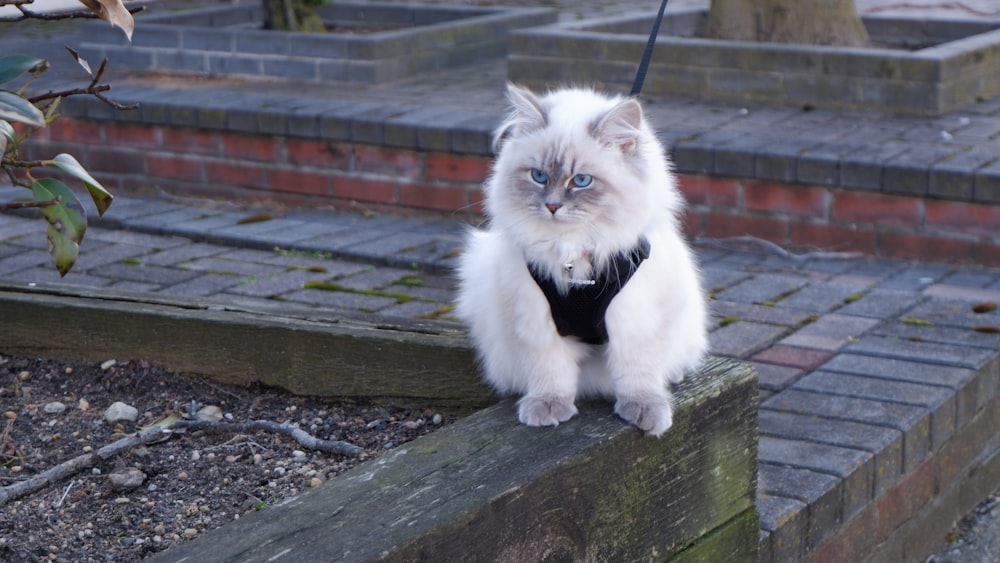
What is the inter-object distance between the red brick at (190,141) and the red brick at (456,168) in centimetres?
114

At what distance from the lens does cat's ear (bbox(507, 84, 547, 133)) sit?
92.0 inches

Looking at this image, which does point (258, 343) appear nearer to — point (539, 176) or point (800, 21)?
point (539, 176)

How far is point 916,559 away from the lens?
334 cm

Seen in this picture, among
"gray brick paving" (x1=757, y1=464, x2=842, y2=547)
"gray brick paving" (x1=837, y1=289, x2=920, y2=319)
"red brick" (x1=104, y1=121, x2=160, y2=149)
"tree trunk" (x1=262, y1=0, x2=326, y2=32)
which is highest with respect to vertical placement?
"tree trunk" (x1=262, y1=0, x2=326, y2=32)

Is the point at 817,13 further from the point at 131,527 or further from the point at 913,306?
the point at 131,527

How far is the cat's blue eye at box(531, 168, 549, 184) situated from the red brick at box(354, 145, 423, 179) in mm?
3096

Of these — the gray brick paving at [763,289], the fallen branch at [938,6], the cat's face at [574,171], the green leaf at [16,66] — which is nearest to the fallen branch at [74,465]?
the green leaf at [16,66]

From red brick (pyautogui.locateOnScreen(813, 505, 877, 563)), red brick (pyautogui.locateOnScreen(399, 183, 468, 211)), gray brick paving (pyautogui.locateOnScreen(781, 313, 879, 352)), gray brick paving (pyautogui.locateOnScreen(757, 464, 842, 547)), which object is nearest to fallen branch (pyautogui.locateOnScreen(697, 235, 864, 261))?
gray brick paving (pyautogui.locateOnScreen(781, 313, 879, 352))

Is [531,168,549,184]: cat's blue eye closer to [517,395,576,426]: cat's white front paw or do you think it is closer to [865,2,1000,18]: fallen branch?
[517,395,576,426]: cat's white front paw

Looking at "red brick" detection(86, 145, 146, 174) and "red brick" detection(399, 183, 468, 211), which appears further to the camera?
"red brick" detection(86, 145, 146, 174)

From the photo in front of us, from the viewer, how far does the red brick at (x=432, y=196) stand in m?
5.32

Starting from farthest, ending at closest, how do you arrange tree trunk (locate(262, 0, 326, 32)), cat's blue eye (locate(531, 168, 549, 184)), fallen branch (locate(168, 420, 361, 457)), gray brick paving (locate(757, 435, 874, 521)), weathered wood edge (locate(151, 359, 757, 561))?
tree trunk (locate(262, 0, 326, 32)) < gray brick paving (locate(757, 435, 874, 521)) < fallen branch (locate(168, 420, 361, 457)) < cat's blue eye (locate(531, 168, 549, 184)) < weathered wood edge (locate(151, 359, 757, 561))

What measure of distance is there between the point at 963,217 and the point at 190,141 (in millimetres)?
3547

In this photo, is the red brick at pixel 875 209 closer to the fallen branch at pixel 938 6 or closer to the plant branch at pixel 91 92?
the plant branch at pixel 91 92
